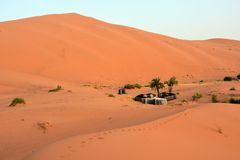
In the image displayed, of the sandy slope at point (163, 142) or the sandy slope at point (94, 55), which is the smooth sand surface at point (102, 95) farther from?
the sandy slope at point (94, 55)

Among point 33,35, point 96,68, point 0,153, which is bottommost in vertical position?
point 0,153

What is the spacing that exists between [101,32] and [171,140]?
60.9m

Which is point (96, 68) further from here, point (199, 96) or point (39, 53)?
point (199, 96)

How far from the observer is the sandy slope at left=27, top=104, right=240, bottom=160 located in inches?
302

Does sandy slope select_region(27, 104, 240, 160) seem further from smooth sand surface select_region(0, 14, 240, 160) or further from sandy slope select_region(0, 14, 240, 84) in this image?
sandy slope select_region(0, 14, 240, 84)

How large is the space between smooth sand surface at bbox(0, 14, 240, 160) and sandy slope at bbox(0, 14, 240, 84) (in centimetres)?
15

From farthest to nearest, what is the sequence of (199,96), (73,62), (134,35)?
(134,35), (73,62), (199,96)

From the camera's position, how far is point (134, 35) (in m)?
74.8

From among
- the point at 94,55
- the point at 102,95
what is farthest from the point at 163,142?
the point at 94,55

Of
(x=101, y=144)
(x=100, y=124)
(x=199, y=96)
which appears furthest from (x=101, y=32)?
(x=101, y=144)

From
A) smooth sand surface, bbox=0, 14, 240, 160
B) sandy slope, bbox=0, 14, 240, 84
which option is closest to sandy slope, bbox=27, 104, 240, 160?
smooth sand surface, bbox=0, 14, 240, 160

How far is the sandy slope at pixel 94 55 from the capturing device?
48656mm

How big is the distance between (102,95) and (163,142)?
54.6 feet

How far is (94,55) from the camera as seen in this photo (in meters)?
55.9
